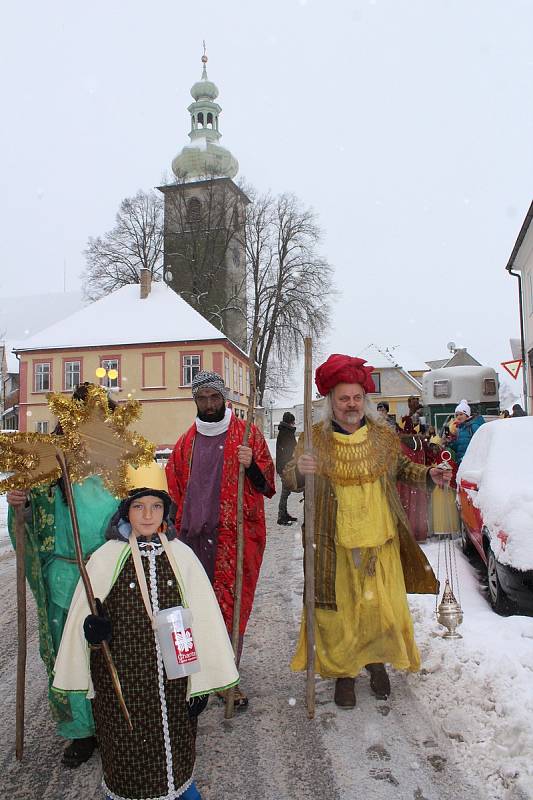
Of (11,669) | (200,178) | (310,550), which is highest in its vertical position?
(200,178)

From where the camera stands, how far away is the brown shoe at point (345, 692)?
3639mm

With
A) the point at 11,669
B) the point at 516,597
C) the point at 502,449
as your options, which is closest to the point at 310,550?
the point at 516,597

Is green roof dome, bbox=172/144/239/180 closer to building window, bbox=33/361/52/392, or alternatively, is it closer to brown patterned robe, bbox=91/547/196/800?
building window, bbox=33/361/52/392

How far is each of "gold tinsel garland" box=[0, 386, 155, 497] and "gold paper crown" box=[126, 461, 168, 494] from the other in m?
0.05

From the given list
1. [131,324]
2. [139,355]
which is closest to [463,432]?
[139,355]

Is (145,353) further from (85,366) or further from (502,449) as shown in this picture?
(502,449)

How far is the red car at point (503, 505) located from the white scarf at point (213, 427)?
2134 mm

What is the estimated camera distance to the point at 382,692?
148 inches

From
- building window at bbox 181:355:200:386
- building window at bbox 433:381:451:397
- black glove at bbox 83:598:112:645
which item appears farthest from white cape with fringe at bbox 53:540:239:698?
building window at bbox 181:355:200:386

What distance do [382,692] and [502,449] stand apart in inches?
113

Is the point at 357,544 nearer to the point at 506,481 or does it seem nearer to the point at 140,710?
the point at 140,710

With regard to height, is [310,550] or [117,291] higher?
[117,291]

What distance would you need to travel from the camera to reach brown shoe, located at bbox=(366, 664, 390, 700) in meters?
3.76

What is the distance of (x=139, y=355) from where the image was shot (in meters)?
34.6
